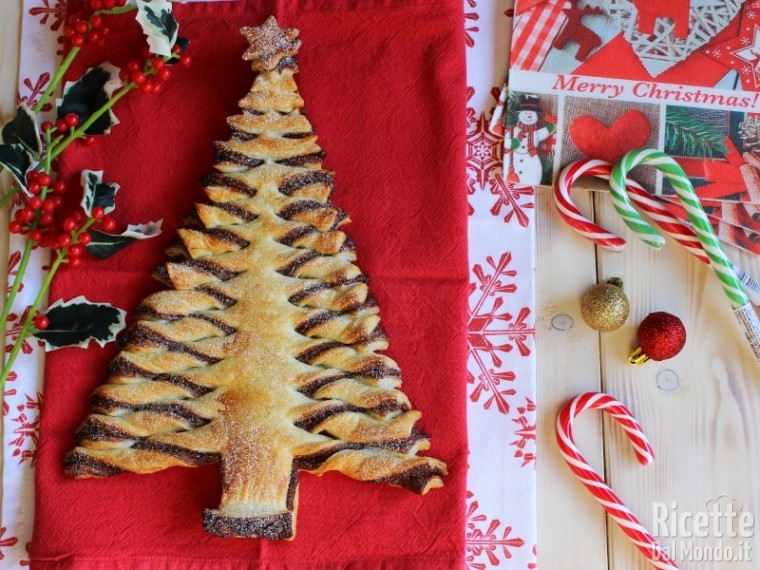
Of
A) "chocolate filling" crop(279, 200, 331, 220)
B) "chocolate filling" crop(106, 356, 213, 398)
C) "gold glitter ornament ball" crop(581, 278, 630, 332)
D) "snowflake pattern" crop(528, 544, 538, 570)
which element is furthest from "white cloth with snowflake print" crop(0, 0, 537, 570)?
"chocolate filling" crop(279, 200, 331, 220)

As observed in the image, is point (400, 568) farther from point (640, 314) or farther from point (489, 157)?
point (489, 157)

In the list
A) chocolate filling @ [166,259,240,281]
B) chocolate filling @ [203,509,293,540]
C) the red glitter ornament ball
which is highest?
chocolate filling @ [166,259,240,281]

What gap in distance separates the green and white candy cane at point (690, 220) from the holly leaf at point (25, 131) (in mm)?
1031

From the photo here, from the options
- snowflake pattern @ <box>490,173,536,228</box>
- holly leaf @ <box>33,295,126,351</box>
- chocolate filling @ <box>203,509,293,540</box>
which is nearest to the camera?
chocolate filling @ <box>203,509,293,540</box>

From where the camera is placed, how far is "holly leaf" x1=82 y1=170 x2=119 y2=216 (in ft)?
4.03

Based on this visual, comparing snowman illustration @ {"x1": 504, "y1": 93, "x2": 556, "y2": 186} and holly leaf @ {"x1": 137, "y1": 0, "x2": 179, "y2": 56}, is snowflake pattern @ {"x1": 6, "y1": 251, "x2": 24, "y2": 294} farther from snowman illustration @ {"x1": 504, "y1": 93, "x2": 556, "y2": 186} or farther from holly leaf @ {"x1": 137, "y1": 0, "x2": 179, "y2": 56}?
snowman illustration @ {"x1": 504, "y1": 93, "x2": 556, "y2": 186}

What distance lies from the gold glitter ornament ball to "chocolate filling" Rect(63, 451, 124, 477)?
2.81 ft

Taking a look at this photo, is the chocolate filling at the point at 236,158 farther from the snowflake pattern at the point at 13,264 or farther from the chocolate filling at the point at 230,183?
the snowflake pattern at the point at 13,264

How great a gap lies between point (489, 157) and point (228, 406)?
666 millimetres

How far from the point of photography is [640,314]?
1315 mm

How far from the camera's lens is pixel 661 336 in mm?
1226

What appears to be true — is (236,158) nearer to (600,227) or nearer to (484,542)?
(600,227)

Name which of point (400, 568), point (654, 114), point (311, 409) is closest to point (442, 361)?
point (311, 409)

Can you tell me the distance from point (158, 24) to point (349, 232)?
0.49m
